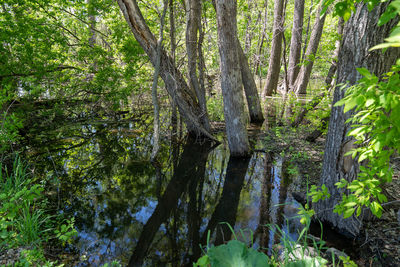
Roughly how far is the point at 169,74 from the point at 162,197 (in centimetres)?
336

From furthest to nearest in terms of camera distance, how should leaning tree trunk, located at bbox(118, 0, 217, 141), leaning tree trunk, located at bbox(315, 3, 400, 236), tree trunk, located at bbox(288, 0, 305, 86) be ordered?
1. tree trunk, located at bbox(288, 0, 305, 86)
2. leaning tree trunk, located at bbox(118, 0, 217, 141)
3. leaning tree trunk, located at bbox(315, 3, 400, 236)

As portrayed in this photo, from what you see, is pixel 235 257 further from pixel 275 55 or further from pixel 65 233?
pixel 275 55

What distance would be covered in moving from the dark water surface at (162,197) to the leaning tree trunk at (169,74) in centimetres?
81

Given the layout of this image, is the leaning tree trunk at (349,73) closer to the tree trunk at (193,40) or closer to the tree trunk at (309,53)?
the tree trunk at (193,40)

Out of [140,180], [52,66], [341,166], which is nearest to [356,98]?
[341,166]

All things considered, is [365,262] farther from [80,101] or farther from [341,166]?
[80,101]

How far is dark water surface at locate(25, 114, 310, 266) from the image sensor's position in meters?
3.35

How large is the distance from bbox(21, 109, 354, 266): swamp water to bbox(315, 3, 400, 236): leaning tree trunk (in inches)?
28.4

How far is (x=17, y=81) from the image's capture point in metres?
7.11

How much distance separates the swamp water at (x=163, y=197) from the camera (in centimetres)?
333

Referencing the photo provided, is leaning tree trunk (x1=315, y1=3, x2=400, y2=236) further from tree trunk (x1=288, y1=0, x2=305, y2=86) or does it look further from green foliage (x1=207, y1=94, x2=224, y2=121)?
tree trunk (x1=288, y1=0, x2=305, y2=86)

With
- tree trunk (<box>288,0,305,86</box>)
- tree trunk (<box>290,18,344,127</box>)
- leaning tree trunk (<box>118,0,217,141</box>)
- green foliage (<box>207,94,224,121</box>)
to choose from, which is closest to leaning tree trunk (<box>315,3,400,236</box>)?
tree trunk (<box>290,18,344,127</box>)

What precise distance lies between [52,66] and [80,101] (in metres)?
2.15

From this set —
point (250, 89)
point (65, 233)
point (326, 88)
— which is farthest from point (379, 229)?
point (250, 89)
